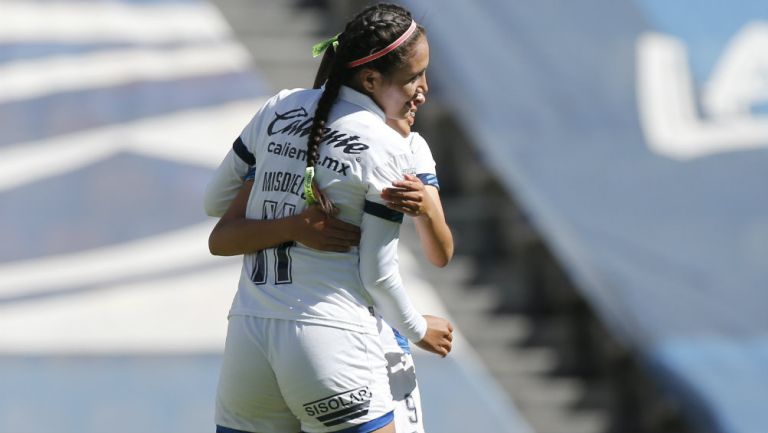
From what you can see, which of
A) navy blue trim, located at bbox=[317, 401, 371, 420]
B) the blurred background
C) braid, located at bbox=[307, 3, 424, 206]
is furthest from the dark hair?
the blurred background

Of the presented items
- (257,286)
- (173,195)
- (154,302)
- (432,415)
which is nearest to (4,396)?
(154,302)

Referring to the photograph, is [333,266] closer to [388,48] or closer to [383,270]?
[383,270]

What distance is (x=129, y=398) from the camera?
443cm

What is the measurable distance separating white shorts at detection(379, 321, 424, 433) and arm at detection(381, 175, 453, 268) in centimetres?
13

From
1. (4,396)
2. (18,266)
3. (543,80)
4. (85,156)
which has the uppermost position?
(543,80)

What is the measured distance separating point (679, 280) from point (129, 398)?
7.32 feet

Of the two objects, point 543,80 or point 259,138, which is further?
point 543,80

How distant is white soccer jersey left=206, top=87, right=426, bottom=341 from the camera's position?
168 cm

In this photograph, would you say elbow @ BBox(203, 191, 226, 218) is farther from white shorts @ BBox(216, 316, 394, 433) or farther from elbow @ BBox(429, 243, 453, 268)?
elbow @ BBox(429, 243, 453, 268)

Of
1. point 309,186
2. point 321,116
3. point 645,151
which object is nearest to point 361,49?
point 321,116

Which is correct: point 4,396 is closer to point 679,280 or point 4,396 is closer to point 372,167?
point 679,280

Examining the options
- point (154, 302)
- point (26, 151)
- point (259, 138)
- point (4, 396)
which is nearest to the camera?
point (259, 138)

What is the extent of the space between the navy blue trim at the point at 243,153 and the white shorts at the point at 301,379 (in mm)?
247

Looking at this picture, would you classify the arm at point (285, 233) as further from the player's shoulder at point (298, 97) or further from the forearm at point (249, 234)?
the player's shoulder at point (298, 97)
